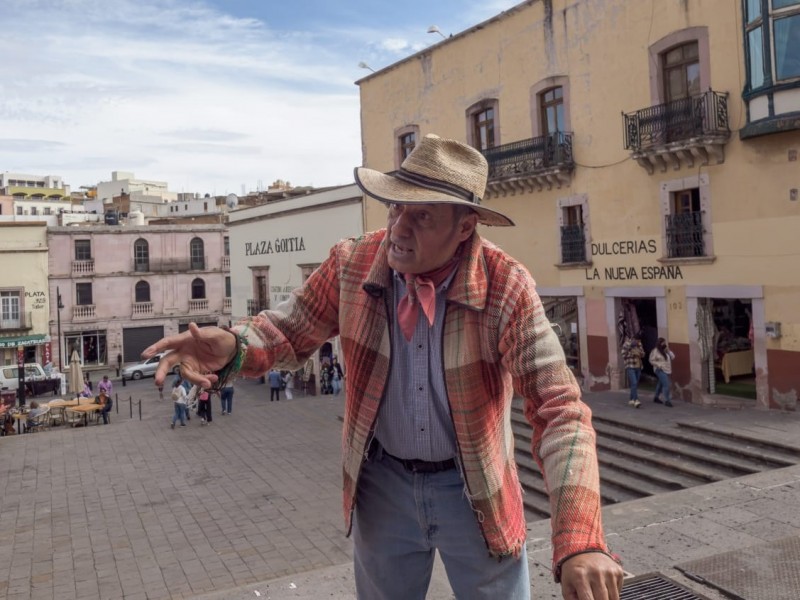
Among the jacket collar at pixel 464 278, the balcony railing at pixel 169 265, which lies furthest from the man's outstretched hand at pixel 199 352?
the balcony railing at pixel 169 265

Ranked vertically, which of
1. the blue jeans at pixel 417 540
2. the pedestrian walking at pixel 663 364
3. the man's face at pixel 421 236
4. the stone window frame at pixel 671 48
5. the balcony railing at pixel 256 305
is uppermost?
the stone window frame at pixel 671 48

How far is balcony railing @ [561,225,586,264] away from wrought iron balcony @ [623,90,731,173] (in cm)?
252

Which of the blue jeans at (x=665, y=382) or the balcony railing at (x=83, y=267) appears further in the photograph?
the balcony railing at (x=83, y=267)

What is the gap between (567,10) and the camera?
17141 millimetres

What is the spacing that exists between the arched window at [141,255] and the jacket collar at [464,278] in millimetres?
39535

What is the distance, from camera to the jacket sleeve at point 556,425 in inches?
73.9

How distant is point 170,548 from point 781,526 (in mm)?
7155

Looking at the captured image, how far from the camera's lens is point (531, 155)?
17984 millimetres

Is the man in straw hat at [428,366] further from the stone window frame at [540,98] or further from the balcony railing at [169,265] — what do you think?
the balcony railing at [169,265]

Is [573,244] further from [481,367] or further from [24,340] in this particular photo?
[24,340]

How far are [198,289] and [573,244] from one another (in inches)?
1107

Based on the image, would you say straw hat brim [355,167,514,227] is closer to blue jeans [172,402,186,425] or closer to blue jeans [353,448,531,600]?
blue jeans [353,448,531,600]

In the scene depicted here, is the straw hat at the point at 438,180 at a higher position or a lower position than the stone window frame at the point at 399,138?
lower

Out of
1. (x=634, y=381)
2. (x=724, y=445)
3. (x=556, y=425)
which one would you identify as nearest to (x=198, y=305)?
(x=634, y=381)
